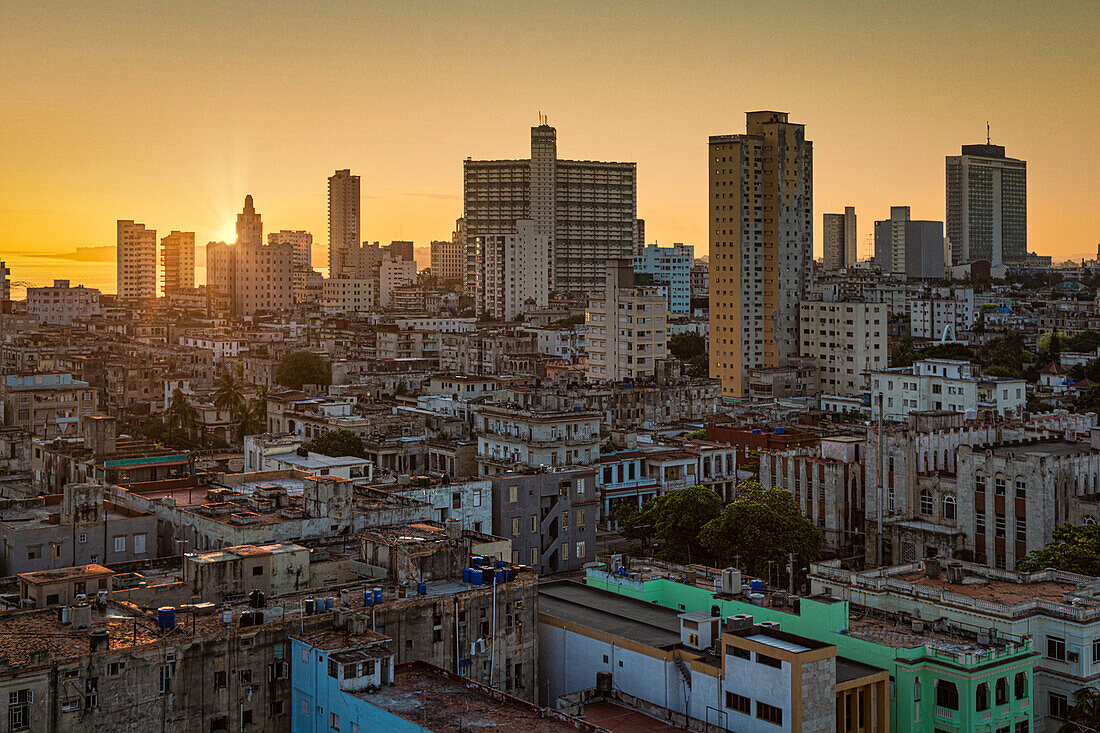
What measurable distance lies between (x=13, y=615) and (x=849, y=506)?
172 ft

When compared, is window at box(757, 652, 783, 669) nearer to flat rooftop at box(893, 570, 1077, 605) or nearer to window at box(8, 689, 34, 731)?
flat rooftop at box(893, 570, 1077, 605)

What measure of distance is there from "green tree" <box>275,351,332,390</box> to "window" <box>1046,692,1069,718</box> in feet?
403

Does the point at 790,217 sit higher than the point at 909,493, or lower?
higher

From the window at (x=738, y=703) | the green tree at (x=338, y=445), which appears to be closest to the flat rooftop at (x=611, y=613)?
the window at (x=738, y=703)

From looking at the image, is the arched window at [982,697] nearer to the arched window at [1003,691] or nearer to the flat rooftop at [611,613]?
the arched window at [1003,691]

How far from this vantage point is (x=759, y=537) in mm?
70938

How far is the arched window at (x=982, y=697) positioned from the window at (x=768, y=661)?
8.21 m

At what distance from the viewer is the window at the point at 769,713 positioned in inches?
1626

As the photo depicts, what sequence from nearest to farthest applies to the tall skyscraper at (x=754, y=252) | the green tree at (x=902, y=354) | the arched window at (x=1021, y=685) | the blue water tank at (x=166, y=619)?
the blue water tank at (x=166, y=619), the arched window at (x=1021, y=685), the tall skyscraper at (x=754, y=252), the green tree at (x=902, y=354)

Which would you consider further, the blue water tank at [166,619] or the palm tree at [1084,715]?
the palm tree at [1084,715]

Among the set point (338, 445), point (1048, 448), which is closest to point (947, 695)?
point (1048, 448)

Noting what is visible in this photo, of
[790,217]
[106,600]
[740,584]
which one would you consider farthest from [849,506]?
[790,217]

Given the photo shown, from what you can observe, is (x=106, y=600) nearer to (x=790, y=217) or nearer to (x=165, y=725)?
(x=165, y=725)

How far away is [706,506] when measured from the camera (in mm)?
77750
